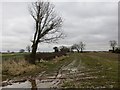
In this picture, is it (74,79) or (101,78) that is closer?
(101,78)

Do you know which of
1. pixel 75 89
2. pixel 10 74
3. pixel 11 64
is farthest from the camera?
pixel 11 64

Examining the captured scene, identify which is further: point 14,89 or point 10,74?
point 10,74

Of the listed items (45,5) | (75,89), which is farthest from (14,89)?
(45,5)

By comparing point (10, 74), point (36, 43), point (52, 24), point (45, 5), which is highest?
point (45, 5)

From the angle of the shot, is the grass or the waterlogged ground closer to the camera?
the grass

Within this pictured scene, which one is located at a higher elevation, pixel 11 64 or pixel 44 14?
pixel 44 14

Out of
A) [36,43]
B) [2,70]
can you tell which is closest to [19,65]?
[2,70]

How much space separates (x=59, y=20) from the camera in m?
37.1

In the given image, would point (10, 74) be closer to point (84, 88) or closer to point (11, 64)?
point (11, 64)

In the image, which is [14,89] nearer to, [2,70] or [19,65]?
[2,70]

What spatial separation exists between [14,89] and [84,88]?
156 inches

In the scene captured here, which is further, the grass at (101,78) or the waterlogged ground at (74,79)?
the waterlogged ground at (74,79)

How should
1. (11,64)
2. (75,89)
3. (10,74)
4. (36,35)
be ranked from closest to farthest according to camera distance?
(75,89)
(10,74)
(11,64)
(36,35)

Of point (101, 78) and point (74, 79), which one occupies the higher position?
point (101, 78)
